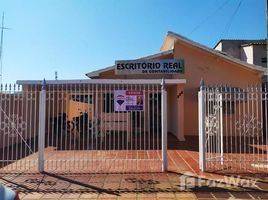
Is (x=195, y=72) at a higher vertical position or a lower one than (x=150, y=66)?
higher

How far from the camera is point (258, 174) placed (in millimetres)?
8164

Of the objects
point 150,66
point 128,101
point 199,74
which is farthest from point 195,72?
point 128,101

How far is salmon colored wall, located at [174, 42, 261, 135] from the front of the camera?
55.1 ft

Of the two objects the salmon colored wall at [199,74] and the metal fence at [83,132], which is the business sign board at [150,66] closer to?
the metal fence at [83,132]

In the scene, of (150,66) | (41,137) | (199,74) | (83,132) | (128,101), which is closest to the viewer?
(41,137)

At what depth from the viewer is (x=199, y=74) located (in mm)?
17000

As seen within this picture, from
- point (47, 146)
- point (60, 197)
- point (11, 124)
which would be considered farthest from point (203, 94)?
point (47, 146)

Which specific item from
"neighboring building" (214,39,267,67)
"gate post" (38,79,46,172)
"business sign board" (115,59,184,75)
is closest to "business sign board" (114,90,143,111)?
"gate post" (38,79,46,172)

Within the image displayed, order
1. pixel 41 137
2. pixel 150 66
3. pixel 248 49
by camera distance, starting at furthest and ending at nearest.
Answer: pixel 248 49 → pixel 150 66 → pixel 41 137

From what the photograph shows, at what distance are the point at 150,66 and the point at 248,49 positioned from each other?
19.6 meters

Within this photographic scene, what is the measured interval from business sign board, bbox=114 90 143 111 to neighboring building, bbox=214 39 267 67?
22436 mm

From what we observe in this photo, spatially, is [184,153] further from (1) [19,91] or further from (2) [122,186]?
(1) [19,91]

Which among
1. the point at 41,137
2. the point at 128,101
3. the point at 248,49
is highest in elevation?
the point at 248,49

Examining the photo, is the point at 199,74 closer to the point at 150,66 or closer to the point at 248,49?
the point at 150,66
